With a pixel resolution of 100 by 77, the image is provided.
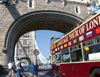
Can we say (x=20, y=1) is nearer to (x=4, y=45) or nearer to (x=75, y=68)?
(x=4, y=45)

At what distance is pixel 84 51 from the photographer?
217 inches

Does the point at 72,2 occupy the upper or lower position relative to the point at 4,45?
upper

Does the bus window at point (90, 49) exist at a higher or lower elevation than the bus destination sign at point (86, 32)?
lower

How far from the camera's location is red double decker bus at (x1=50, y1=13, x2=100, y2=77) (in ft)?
15.7

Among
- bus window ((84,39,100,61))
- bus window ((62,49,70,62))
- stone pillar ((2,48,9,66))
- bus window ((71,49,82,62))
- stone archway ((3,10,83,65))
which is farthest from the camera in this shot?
stone archway ((3,10,83,65))

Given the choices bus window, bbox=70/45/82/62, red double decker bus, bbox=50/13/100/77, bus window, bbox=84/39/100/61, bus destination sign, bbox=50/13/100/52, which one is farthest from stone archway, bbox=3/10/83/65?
bus window, bbox=84/39/100/61

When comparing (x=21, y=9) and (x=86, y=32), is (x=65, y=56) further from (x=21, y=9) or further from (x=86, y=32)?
(x=21, y=9)

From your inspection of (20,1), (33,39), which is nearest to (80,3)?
(20,1)

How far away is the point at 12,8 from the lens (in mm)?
14000

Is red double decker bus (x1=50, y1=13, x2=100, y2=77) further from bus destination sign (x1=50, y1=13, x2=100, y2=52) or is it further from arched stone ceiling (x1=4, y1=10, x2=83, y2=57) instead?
arched stone ceiling (x1=4, y1=10, x2=83, y2=57)

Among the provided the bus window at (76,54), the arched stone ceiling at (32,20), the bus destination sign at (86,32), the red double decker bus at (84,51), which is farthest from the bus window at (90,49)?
the arched stone ceiling at (32,20)

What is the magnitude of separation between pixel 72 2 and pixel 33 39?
122 feet

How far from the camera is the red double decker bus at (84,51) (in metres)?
4.79

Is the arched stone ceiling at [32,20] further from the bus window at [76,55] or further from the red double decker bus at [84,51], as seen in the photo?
the bus window at [76,55]
